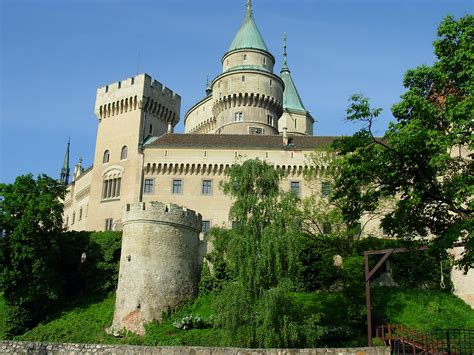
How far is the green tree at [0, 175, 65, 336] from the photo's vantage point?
121 feet

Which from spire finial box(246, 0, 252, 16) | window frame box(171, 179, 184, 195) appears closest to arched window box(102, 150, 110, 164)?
window frame box(171, 179, 184, 195)

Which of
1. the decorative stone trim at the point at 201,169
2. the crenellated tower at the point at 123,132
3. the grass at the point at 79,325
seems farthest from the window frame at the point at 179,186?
the grass at the point at 79,325

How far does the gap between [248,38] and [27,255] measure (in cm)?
3663

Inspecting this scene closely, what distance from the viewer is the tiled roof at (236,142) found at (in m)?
51.0

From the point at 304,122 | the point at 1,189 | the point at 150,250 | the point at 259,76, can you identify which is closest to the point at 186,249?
the point at 150,250

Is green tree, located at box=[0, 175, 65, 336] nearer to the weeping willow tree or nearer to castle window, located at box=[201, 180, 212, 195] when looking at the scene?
castle window, located at box=[201, 180, 212, 195]

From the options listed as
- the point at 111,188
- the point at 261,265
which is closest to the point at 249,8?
the point at 111,188

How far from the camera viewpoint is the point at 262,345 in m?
25.3

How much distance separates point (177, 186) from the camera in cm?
5012

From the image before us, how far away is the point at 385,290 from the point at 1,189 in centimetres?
2772

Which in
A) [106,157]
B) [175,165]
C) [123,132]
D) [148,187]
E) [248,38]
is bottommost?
[148,187]

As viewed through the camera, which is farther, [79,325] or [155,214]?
[79,325]

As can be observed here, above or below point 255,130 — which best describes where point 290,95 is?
above

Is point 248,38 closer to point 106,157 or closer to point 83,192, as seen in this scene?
point 106,157
